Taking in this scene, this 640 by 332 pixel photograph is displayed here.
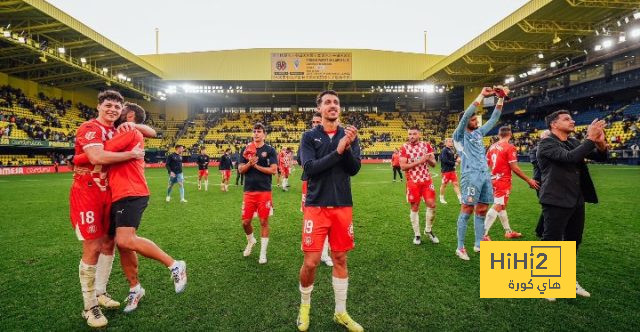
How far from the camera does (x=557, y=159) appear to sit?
3.90 metres

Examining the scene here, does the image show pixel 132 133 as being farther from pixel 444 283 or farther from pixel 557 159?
pixel 557 159

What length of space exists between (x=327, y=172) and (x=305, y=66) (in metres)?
45.2

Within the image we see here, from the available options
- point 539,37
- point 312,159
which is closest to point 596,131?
point 312,159

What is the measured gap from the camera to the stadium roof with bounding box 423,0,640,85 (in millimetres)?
24859

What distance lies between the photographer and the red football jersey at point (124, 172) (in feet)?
11.6

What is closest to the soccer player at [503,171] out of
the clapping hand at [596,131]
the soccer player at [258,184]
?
the clapping hand at [596,131]

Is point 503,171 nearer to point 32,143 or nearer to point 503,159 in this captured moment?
point 503,159

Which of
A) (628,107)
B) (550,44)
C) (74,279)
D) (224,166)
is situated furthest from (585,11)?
(74,279)

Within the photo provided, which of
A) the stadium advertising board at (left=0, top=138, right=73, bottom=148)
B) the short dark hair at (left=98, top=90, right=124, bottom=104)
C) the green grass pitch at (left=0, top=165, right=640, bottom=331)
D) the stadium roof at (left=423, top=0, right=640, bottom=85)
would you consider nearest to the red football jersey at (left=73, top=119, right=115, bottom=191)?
the short dark hair at (left=98, top=90, right=124, bottom=104)

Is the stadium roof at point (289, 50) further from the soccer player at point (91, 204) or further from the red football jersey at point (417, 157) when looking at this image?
the soccer player at point (91, 204)

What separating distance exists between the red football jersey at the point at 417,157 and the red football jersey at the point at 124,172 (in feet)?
15.5

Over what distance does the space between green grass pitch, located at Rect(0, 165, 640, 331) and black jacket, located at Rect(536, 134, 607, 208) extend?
1183 millimetres

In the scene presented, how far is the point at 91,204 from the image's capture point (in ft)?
11.7

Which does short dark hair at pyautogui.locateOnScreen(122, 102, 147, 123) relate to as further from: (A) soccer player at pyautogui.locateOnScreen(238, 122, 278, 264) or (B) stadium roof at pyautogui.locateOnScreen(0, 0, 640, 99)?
(B) stadium roof at pyautogui.locateOnScreen(0, 0, 640, 99)
